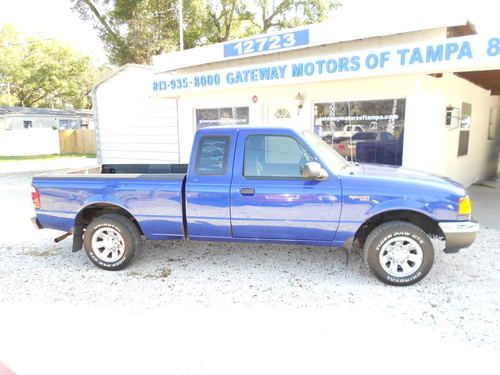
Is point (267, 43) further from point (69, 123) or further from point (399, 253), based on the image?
point (69, 123)

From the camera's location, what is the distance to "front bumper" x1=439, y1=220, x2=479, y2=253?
3.96m

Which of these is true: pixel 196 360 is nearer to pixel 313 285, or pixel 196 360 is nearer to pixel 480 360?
pixel 313 285

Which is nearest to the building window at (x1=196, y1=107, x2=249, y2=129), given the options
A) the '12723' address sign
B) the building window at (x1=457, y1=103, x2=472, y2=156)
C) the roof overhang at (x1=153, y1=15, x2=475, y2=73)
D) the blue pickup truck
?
the roof overhang at (x1=153, y1=15, x2=475, y2=73)

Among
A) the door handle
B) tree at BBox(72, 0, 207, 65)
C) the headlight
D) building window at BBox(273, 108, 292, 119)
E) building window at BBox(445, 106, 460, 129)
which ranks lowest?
the headlight

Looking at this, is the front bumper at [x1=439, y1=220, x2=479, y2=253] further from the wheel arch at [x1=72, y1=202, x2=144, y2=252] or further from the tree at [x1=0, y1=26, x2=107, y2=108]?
the tree at [x1=0, y1=26, x2=107, y2=108]

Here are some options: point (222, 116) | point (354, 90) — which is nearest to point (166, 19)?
point (222, 116)

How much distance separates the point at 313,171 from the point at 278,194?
50 cm

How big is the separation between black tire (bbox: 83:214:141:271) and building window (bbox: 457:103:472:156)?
28.4 feet

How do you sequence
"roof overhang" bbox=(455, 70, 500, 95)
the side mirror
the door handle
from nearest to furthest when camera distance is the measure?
the side mirror
the door handle
"roof overhang" bbox=(455, 70, 500, 95)

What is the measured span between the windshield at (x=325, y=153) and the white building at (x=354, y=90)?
1.59 m

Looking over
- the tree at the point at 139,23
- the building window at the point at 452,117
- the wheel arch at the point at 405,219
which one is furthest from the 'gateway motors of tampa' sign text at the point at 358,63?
the tree at the point at 139,23

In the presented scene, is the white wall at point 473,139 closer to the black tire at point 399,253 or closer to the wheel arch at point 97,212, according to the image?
the black tire at point 399,253

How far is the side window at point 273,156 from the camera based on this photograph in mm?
4242

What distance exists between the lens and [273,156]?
4.34 meters
